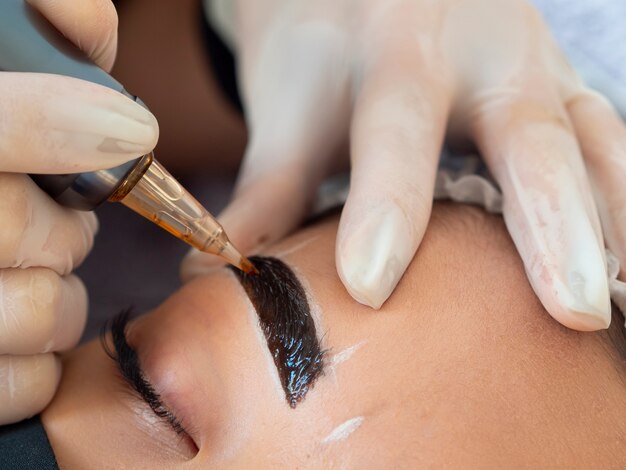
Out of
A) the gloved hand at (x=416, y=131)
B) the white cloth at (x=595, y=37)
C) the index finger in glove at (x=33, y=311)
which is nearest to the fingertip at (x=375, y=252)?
the gloved hand at (x=416, y=131)

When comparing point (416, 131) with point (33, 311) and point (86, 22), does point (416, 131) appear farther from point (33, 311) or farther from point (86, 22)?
point (33, 311)

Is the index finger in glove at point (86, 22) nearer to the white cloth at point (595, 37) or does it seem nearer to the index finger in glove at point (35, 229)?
the index finger in glove at point (35, 229)

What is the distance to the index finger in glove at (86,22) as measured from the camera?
2.30 ft

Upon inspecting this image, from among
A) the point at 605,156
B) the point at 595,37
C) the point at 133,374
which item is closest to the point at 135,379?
the point at 133,374

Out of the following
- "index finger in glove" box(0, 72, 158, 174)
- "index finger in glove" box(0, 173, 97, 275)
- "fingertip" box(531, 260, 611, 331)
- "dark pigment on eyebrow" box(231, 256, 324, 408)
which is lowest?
"fingertip" box(531, 260, 611, 331)

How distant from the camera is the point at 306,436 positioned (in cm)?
69

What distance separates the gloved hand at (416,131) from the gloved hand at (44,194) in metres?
0.26

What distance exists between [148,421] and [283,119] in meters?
0.64

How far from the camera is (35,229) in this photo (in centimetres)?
75

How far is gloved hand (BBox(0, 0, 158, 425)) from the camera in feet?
2.08

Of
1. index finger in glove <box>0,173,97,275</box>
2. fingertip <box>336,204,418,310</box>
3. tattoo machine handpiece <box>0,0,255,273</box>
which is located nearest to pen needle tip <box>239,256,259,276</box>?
tattoo machine handpiece <box>0,0,255,273</box>

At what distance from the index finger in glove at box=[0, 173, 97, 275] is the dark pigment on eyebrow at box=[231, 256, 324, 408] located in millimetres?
232

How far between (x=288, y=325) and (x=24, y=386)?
0.35 m

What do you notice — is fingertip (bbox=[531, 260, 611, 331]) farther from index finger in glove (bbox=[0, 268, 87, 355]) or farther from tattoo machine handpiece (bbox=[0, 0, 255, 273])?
index finger in glove (bbox=[0, 268, 87, 355])
